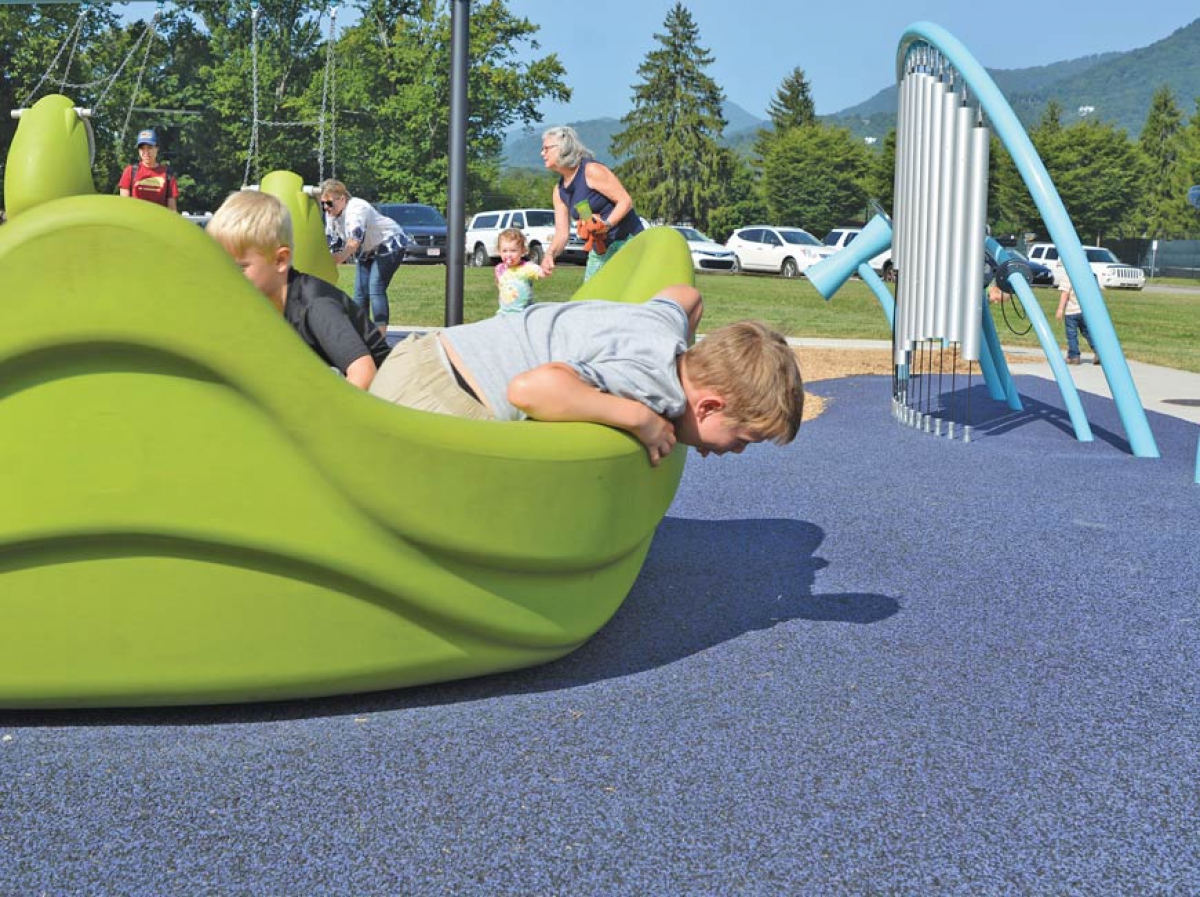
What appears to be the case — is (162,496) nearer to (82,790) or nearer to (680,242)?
(82,790)

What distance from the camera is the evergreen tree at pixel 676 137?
6994 cm

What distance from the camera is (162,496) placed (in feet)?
8.24

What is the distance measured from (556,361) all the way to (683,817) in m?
1.11

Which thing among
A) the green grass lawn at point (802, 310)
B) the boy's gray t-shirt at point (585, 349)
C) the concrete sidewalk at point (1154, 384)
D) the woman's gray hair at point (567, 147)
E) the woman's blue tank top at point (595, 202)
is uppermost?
the woman's gray hair at point (567, 147)

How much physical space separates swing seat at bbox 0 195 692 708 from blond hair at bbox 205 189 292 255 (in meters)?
0.93

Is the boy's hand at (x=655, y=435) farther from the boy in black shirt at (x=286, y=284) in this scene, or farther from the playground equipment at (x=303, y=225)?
the playground equipment at (x=303, y=225)

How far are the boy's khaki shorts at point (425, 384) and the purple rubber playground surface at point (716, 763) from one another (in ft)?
2.33

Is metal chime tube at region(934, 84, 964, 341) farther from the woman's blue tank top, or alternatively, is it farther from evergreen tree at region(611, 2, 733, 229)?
evergreen tree at region(611, 2, 733, 229)

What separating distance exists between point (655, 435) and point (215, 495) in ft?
3.39

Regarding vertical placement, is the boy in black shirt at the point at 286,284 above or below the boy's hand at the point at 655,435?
above

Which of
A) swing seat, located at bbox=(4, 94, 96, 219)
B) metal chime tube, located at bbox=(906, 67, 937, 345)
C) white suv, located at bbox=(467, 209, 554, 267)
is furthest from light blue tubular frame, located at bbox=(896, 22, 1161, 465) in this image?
white suv, located at bbox=(467, 209, 554, 267)

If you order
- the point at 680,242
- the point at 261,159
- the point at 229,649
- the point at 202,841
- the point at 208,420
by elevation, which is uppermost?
the point at 261,159

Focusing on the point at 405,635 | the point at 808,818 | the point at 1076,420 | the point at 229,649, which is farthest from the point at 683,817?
the point at 1076,420

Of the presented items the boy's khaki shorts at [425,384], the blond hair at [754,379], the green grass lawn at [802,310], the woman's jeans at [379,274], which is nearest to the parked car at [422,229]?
the green grass lawn at [802,310]
